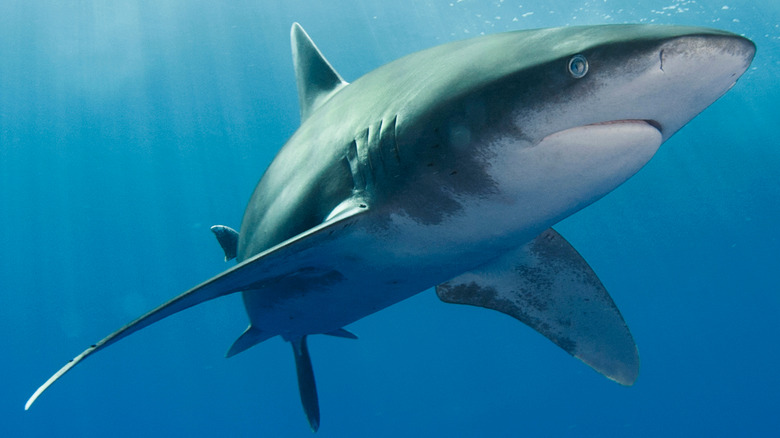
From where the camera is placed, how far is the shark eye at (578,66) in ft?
5.51

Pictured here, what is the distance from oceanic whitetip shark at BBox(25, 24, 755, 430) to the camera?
1683 millimetres

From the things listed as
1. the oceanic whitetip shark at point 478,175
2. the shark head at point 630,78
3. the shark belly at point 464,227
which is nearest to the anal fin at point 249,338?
the oceanic whitetip shark at point 478,175

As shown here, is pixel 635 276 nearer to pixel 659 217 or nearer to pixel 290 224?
pixel 659 217

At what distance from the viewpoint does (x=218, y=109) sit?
116 ft

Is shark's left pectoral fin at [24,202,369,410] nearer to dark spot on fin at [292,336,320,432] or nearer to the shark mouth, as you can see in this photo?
the shark mouth

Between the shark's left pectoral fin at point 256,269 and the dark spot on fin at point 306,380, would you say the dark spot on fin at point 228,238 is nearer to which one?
the dark spot on fin at point 306,380

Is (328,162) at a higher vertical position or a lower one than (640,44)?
higher

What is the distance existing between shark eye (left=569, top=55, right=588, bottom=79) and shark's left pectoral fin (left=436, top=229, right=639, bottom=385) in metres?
1.96

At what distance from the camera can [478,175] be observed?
2.12 metres

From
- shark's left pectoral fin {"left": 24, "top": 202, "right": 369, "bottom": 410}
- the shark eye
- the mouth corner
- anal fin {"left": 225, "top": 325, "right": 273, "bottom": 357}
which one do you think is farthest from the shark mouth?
anal fin {"left": 225, "top": 325, "right": 273, "bottom": 357}

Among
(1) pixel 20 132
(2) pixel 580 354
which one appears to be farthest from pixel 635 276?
(1) pixel 20 132

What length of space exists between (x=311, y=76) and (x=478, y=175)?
2841mm

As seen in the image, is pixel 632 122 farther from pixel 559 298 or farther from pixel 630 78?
pixel 559 298

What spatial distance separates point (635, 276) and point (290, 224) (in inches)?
1880
